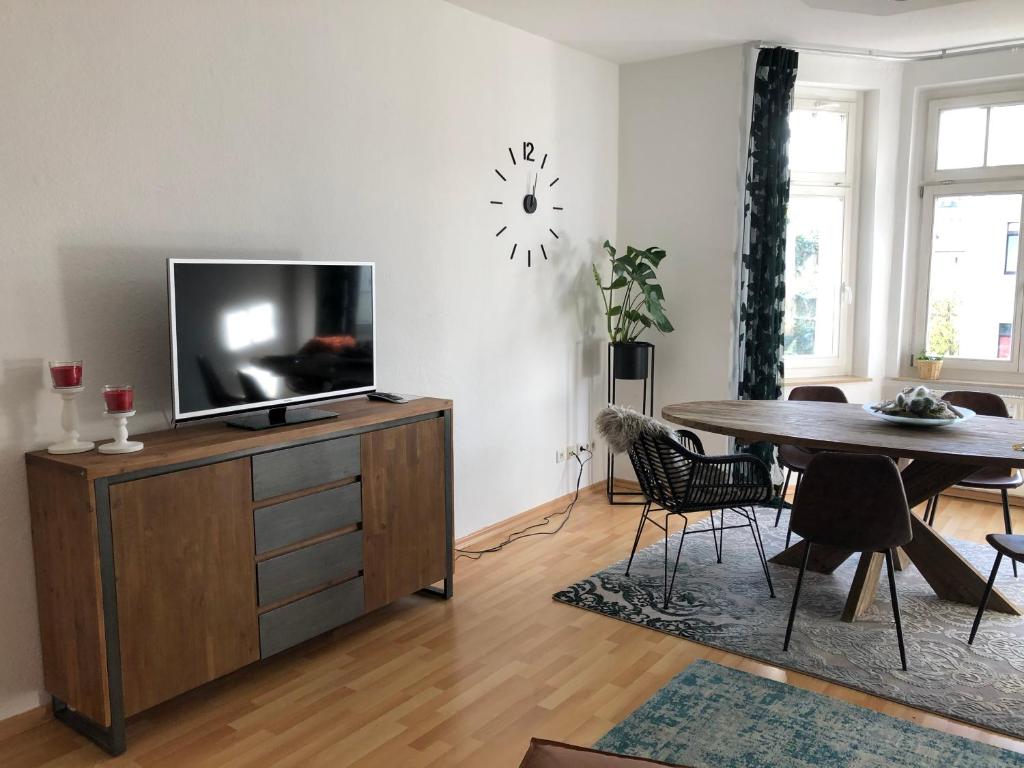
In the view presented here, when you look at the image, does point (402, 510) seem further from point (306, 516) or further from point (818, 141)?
point (818, 141)

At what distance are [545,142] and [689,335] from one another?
151cm

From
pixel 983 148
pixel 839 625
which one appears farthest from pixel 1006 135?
pixel 839 625

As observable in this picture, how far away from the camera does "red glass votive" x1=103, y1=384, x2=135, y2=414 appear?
2.54 meters

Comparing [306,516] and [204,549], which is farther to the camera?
[306,516]

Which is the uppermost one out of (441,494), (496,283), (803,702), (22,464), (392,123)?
(392,123)

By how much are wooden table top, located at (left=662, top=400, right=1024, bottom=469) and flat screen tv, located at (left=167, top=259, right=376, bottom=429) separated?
153 cm

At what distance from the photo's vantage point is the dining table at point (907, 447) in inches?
125

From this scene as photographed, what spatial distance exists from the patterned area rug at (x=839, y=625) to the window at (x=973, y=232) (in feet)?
5.80

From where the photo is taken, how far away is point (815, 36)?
4785mm

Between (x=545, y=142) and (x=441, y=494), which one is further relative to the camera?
(x=545, y=142)

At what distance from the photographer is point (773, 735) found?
8.42 ft

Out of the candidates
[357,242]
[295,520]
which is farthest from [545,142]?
[295,520]

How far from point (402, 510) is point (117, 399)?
1.23 m

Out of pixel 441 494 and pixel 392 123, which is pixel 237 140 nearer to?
pixel 392 123
